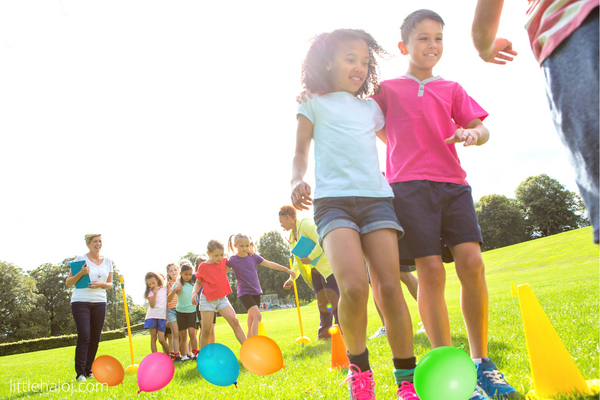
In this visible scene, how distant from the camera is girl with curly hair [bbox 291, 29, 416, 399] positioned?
2.09 m

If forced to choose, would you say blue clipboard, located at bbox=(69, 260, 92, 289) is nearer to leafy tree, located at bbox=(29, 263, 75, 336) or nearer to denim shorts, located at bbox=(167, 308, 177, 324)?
denim shorts, located at bbox=(167, 308, 177, 324)

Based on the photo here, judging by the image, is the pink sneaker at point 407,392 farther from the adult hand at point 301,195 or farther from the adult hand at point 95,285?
the adult hand at point 95,285

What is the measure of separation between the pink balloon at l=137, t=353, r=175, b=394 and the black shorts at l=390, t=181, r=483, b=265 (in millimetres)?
2109

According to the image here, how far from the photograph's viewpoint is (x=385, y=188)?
2.41m

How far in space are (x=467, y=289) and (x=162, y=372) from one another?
245 centimetres

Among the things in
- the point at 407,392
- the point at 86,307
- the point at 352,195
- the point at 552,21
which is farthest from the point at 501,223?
the point at 552,21

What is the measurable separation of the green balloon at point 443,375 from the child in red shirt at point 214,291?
15.2ft

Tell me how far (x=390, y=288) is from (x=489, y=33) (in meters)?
1.34

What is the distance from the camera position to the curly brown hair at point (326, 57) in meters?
2.76

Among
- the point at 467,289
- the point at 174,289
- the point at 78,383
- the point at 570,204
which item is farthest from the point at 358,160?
the point at 570,204

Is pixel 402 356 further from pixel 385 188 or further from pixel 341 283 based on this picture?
pixel 385 188

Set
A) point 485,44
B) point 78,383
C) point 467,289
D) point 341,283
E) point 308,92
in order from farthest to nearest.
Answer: point 78,383 → point 308,92 → point 467,289 → point 341,283 → point 485,44

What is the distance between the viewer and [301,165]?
8.17ft

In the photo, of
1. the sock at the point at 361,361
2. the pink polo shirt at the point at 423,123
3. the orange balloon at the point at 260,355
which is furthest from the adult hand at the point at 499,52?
the orange balloon at the point at 260,355
